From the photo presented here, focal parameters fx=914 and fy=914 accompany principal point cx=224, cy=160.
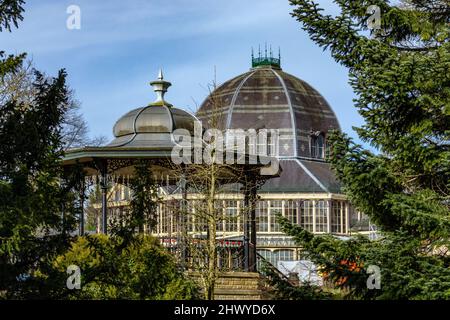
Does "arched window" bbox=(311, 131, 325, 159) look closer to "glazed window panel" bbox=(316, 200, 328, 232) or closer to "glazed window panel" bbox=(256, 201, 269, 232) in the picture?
"glazed window panel" bbox=(316, 200, 328, 232)

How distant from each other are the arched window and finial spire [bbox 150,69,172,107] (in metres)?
35.5

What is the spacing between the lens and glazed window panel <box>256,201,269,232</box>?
176 feet

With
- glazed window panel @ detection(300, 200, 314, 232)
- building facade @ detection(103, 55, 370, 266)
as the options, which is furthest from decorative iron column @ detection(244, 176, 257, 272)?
glazed window panel @ detection(300, 200, 314, 232)

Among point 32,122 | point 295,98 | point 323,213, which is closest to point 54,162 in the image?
point 32,122

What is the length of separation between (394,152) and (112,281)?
4.43 meters

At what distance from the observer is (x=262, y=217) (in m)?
54.4

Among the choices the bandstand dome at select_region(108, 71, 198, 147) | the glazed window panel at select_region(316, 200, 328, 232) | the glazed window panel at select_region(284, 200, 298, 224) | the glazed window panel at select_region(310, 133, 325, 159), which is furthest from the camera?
the glazed window panel at select_region(310, 133, 325, 159)

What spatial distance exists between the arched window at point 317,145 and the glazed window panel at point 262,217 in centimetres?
636

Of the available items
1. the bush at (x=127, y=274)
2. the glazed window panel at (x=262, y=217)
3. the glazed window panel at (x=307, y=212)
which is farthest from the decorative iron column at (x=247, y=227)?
the glazed window panel at (x=307, y=212)

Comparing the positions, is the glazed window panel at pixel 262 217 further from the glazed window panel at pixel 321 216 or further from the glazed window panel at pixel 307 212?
the glazed window panel at pixel 321 216

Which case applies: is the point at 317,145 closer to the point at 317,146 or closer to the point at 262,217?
the point at 317,146
